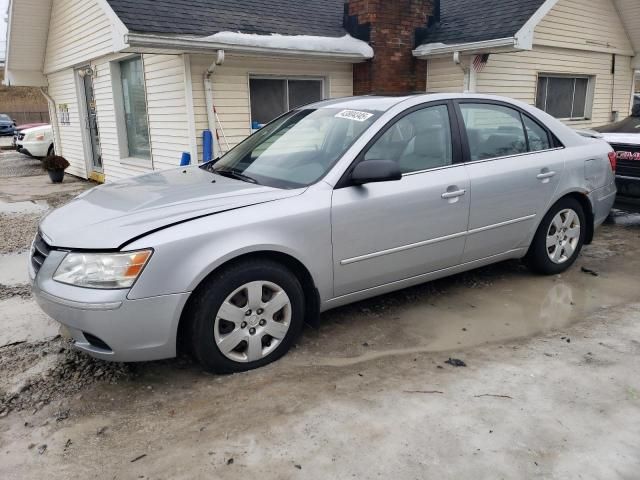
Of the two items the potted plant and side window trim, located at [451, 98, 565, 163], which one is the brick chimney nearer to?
side window trim, located at [451, 98, 565, 163]

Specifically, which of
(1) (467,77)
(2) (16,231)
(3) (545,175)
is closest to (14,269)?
(2) (16,231)

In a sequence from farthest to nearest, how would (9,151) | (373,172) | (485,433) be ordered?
(9,151)
(373,172)
(485,433)

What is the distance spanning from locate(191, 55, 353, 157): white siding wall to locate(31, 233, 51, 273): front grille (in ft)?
16.2

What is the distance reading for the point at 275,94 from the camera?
8.86 metres

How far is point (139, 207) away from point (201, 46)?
479cm

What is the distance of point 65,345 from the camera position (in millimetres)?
3676

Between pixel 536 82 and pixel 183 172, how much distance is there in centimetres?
832

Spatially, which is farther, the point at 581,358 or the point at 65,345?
the point at 65,345

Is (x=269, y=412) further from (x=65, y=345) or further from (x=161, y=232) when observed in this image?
(x=65, y=345)

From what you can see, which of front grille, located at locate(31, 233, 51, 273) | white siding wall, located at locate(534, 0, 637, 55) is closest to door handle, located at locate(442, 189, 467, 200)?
front grille, located at locate(31, 233, 51, 273)

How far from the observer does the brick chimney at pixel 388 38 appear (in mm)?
9016

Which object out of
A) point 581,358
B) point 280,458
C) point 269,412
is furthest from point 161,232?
point 581,358

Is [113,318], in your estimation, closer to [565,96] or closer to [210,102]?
[210,102]

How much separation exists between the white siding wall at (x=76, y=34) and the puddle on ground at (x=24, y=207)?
9.36 ft
